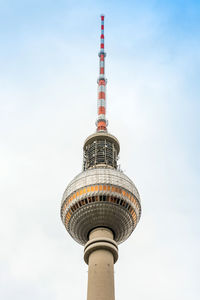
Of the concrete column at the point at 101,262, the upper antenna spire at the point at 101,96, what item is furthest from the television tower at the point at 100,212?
the upper antenna spire at the point at 101,96

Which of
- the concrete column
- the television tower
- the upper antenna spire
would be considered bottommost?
the concrete column

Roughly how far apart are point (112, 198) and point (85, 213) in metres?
4.50

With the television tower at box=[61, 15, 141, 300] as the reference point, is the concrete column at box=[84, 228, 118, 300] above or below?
below

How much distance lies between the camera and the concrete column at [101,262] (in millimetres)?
48469

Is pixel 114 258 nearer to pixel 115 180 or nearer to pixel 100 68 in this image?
pixel 115 180

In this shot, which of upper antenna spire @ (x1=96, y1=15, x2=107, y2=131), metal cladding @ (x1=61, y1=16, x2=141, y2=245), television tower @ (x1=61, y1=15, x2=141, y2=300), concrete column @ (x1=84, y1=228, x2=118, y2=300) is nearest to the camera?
concrete column @ (x1=84, y1=228, x2=118, y2=300)

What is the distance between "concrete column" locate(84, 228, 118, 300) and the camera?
159 ft

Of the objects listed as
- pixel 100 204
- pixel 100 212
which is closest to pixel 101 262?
pixel 100 212

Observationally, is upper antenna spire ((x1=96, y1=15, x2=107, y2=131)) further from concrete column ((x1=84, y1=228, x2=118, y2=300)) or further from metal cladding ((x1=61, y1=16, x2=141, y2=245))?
concrete column ((x1=84, y1=228, x2=118, y2=300))

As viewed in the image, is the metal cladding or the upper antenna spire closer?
the metal cladding

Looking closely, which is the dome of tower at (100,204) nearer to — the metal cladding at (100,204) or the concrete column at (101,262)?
the metal cladding at (100,204)

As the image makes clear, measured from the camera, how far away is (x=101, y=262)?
5166 cm

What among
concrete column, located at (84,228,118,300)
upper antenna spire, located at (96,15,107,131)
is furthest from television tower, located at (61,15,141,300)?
upper antenna spire, located at (96,15,107,131)

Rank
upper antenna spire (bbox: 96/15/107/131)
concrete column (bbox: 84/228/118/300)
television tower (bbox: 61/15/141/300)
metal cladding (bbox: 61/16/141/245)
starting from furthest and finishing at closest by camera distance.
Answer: upper antenna spire (bbox: 96/15/107/131) < metal cladding (bbox: 61/16/141/245) < television tower (bbox: 61/15/141/300) < concrete column (bbox: 84/228/118/300)
